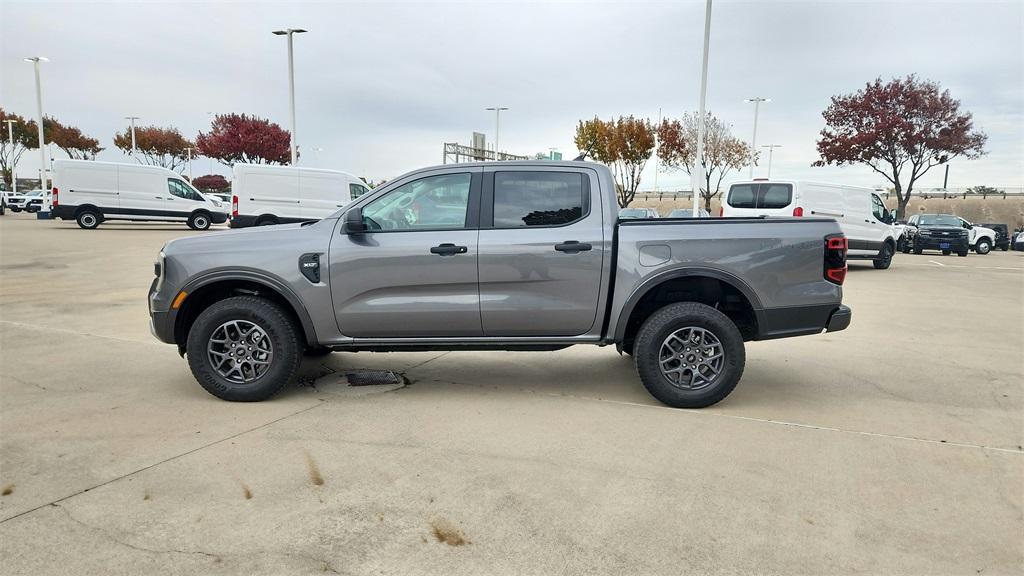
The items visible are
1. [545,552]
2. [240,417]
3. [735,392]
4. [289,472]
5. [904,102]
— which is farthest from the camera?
[904,102]

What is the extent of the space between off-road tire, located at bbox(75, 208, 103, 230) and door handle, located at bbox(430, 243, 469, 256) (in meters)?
24.8

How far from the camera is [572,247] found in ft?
15.5

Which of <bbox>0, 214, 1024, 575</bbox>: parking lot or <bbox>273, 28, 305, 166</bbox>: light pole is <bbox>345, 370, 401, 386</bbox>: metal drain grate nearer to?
<bbox>0, 214, 1024, 575</bbox>: parking lot

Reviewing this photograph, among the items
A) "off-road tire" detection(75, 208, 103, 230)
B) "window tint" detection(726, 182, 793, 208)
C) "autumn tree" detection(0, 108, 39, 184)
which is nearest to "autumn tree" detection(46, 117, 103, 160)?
"autumn tree" detection(0, 108, 39, 184)

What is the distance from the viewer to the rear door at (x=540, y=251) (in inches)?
186

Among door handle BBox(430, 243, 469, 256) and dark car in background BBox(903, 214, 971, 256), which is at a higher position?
door handle BBox(430, 243, 469, 256)

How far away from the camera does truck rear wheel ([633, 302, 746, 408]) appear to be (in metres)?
4.65

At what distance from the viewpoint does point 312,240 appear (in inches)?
189

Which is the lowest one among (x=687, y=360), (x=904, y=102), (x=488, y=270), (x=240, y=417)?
(x=240, y=417)

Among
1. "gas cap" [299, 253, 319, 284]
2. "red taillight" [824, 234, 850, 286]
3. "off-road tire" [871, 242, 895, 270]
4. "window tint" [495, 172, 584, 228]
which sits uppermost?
"window tint" [495, 172, 584, 228]

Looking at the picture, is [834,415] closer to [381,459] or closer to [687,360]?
[687,360]

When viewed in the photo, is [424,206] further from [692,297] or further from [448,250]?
[692,297]

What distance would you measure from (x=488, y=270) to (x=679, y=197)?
6957 centimetres

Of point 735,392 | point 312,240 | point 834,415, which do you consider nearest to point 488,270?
point 312,240
